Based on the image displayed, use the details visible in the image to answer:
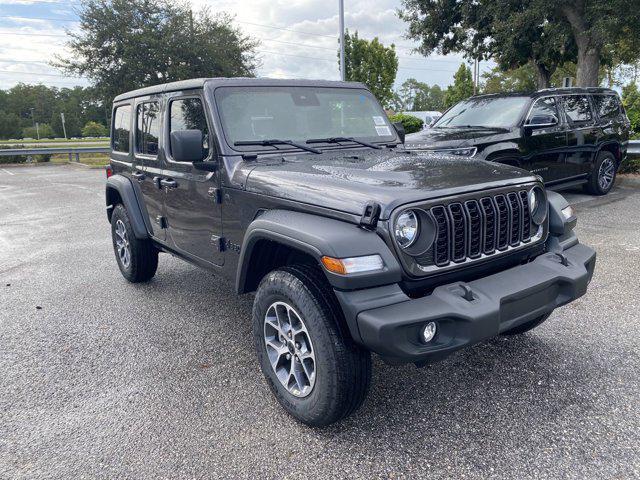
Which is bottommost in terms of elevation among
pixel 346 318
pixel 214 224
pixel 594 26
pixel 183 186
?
pixel 346 318

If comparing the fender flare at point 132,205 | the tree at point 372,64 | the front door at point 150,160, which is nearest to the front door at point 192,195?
the front door at point 150,160

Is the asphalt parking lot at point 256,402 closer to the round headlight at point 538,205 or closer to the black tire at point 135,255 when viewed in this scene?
the black tire at point 135,255

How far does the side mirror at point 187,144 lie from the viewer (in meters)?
3.25

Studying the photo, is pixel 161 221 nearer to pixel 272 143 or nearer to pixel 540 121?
pixel 272 143

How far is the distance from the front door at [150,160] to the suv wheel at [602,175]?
7.80 metres

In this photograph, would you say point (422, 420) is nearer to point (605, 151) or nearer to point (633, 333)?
point (633, 333)

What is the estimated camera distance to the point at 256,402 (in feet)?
10.1

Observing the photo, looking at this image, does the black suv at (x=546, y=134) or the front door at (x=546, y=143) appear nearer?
the black suv at (x=546, y=134)

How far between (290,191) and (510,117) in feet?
19.8

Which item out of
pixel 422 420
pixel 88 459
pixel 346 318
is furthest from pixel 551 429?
pixel 88 459

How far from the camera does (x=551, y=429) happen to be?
106 inches

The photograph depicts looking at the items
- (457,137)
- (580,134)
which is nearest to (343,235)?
(457,137)

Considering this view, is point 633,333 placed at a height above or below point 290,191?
below

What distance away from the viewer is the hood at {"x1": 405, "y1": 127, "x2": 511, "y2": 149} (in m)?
7.22
